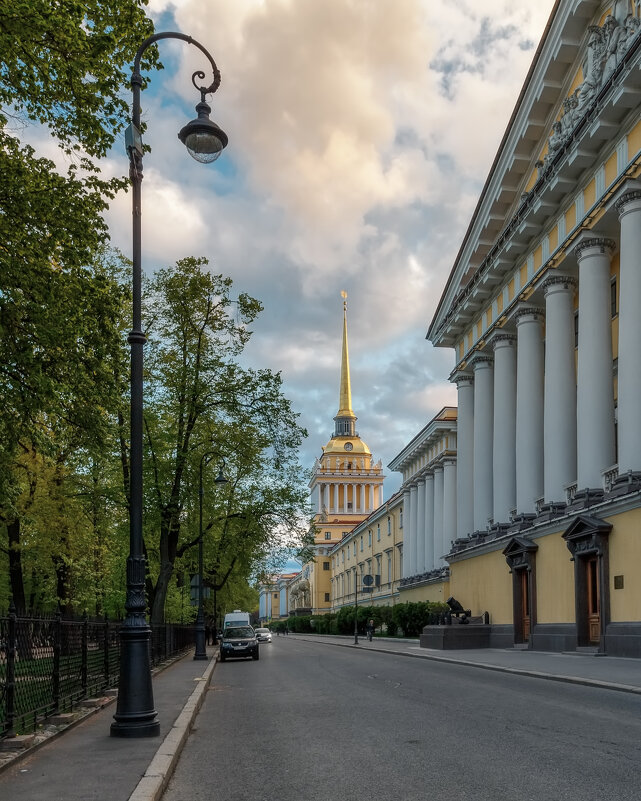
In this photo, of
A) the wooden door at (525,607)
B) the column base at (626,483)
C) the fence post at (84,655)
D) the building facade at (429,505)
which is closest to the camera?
the fence post at (84,655)

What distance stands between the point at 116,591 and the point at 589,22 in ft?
110

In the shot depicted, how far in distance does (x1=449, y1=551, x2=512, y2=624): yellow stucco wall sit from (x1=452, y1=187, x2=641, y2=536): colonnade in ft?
6.21

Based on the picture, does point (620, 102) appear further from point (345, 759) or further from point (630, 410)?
point (345, 759)

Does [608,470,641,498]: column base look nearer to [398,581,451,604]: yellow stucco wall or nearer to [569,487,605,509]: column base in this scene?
[569,487,605,509]: column base

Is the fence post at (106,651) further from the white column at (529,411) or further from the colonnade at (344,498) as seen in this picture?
the colonnade at (344,498)

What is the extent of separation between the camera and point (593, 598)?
87.5ft

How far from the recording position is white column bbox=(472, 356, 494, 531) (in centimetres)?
4038

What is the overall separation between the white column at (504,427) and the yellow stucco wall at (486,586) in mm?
2098

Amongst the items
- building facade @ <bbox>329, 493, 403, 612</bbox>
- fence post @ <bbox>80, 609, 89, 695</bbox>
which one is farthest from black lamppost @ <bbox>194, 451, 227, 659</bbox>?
building facade @ <bbox>329, 493, 403, 612</bbox>

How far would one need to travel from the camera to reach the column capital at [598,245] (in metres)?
28.3

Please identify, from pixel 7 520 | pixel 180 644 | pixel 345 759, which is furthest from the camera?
pixel 180 644

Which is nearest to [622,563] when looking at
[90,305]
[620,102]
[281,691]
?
[281,691]

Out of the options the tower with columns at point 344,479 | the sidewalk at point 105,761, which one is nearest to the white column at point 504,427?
the sidewalk at point 105,761

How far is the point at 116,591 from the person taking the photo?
44531 mm
